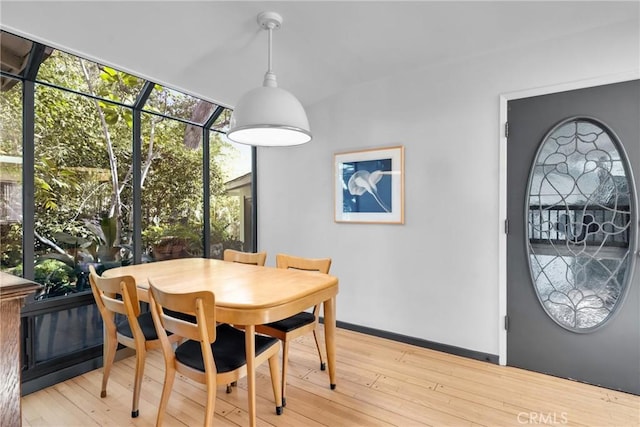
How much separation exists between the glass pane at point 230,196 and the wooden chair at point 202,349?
1.87 meters

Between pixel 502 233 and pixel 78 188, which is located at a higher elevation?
pixel 78 188

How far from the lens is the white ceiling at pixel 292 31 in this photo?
2002mm

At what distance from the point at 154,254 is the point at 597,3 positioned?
12.3 ft

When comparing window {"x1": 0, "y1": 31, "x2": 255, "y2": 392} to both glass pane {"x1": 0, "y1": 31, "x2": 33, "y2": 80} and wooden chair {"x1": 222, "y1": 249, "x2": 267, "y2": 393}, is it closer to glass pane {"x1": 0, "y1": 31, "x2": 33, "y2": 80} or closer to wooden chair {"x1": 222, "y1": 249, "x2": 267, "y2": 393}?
glass pane {"x1": 0, "y1": 31, "x2": 33, "y2": 80}

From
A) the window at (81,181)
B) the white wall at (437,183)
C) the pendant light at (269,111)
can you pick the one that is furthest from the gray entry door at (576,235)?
the window at (81,181)

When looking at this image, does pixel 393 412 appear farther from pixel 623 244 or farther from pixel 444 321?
pixel 623 244

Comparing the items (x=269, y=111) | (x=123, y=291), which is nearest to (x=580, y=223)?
(x=269, y=111)

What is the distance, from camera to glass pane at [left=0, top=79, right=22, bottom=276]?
2.16 meters

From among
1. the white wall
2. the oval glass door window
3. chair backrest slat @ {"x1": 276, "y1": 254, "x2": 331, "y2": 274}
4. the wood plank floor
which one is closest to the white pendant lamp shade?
chair backrest slat @ {"x1": 276, "y1": 254, "x2": 331, "y2": 274}

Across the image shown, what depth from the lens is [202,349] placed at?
1546mm

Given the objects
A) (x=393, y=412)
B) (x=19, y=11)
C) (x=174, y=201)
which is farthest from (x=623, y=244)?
(x=19, y=11)

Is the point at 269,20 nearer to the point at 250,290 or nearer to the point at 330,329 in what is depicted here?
the point at 250,290

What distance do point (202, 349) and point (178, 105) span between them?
8.18 ft

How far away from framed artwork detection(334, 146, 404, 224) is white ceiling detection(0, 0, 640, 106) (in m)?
0.79
